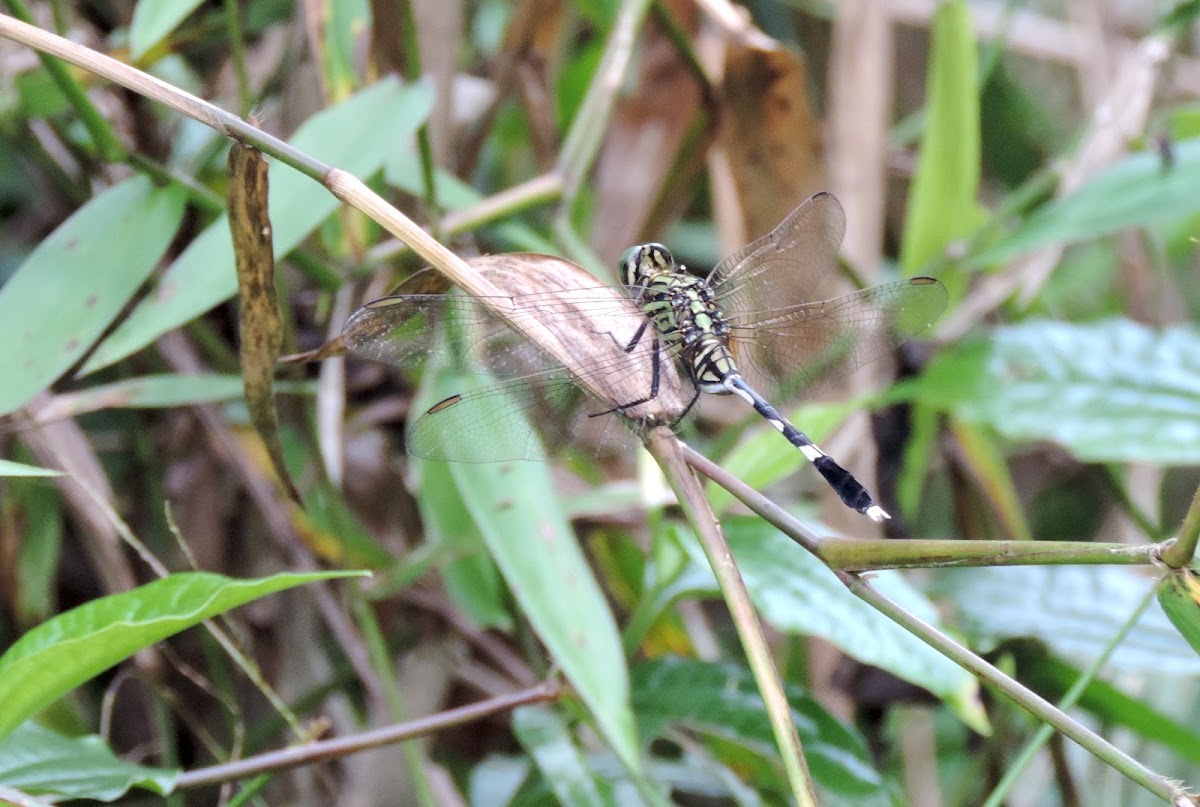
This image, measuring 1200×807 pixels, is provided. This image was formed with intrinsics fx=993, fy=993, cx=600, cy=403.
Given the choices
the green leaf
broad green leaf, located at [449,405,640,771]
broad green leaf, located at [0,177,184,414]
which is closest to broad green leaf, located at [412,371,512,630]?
broad green leaf, located at [449,405,640,771]

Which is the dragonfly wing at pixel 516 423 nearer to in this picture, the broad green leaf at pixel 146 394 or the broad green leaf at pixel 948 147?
the broad green leaf at pixel 146 394

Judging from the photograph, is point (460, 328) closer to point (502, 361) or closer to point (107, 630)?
point (502, 361)

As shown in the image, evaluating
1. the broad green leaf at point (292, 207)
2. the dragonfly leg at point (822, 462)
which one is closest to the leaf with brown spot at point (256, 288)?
the broad green leaf at point (292, 207)

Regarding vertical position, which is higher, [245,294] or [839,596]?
[245,294]

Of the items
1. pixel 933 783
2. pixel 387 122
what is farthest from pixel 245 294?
pixel 933 783

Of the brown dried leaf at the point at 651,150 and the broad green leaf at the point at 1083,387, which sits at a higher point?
the brown dried leaf at the point at 651,150

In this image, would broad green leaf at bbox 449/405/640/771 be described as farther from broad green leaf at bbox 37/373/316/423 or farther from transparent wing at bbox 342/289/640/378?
broad green leaf at bbox 37/373/316/423

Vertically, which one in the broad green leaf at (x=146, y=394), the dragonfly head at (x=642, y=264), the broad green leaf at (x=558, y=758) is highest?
the broad green leaf at (x=146, y=394)

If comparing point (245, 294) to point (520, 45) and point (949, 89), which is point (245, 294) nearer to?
point (520, 45)

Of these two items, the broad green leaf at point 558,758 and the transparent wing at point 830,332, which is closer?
the broad green leaf at point 558,758
